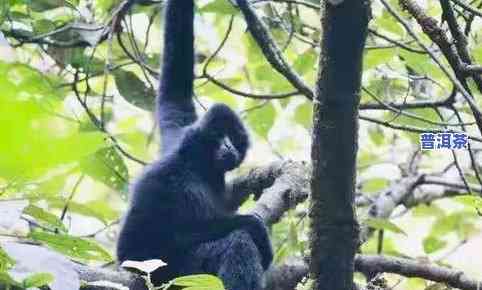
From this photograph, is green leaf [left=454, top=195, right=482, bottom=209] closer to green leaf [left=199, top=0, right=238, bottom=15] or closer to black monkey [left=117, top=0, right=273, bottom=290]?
black monkey [left=117, top=0, right=273, bottom=290]

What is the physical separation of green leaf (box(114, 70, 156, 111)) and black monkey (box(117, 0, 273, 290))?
6.2 inches

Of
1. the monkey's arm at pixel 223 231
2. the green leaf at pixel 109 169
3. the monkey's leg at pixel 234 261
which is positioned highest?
the green leaf at pixel 109 169

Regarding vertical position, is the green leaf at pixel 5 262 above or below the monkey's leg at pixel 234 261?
above

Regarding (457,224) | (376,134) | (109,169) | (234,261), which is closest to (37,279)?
(234,261)

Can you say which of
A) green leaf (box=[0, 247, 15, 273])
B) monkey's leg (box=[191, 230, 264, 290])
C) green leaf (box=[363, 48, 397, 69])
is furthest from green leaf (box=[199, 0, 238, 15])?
green leaf (box=[0, 247, 15, 273])

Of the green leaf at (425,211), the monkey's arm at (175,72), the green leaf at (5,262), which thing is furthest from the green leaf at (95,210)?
the green leaf at (425,211)

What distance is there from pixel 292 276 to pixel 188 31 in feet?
5.39

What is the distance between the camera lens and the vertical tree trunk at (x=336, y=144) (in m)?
2.25

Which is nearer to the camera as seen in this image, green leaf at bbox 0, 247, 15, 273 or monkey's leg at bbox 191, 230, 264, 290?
green leaf at bbox 0, 247, 15, 273

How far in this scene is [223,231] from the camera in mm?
3963

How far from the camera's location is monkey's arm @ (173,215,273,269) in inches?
152

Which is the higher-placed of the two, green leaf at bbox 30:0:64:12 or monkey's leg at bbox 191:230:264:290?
green leaf at bbox 30:0:64:12

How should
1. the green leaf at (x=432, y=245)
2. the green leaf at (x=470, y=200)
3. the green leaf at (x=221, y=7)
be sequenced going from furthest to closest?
the green leaf at (x=432, y=245) → the green leaf at (x=221, y=7) → the green leaf at (x=470, y=200)

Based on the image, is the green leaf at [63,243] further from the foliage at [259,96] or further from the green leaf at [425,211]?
the green leaf at [425,211]
